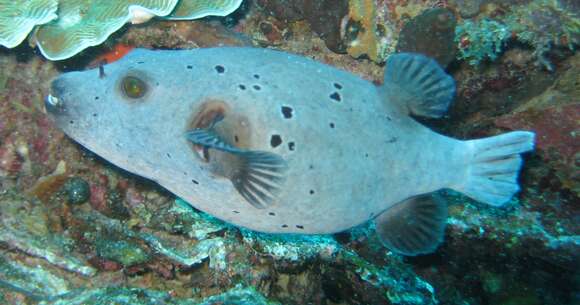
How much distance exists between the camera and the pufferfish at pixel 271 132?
2529 mm

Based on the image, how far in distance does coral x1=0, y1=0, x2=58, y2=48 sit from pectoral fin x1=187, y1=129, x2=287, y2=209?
2.51 meters

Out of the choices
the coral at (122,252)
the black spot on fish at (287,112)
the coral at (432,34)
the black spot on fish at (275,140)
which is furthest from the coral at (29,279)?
the coral at (432,34)

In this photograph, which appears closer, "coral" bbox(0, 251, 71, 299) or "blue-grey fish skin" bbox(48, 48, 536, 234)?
"blue-grey fish skin" bbox(48, 48, 536, 234)

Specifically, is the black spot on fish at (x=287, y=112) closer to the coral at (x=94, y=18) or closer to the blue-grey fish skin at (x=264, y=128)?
the blue-grey fish skin at (x=264, y=128)

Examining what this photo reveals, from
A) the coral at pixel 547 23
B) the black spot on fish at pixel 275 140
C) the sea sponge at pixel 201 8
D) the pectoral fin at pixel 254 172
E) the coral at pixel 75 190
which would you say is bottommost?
the coral at pixel 75 190

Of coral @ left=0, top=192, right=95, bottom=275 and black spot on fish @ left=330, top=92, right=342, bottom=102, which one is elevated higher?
black spot on fish @ left=330, top=92, right=342, bottom=102

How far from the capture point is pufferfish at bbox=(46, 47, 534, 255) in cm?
253

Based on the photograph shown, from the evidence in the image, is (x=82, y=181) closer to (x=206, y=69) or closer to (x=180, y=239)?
(x=180, y=239)

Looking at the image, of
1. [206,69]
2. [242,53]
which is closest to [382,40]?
[242,53]

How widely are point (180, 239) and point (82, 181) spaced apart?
1.13 metres

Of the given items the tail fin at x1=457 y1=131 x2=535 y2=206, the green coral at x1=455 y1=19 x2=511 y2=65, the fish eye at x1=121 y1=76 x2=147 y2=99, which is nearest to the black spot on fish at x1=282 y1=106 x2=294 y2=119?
the fish eye at x1=121 y1=76 x2=147 y2=99

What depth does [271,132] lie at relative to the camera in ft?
8.27

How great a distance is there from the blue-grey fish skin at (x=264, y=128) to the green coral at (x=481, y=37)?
1477 millimetres

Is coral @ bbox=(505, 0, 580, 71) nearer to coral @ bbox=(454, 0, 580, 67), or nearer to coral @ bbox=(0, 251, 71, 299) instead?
coral @ bbox=(454, 0, 580, 67)
